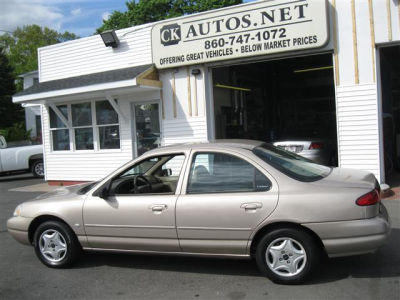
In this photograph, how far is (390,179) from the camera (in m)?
10.5

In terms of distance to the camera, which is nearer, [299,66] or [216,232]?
[216,232]

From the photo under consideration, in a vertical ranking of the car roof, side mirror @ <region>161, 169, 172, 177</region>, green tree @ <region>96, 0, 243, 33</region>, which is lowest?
side mirror @ <region>161, 169, 172, 177</region>

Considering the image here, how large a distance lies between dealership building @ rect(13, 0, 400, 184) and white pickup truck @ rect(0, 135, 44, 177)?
Result: 3405 millimetres

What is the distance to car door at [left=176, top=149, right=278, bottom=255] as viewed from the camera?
4.27 meters

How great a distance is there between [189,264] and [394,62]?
12.1 m

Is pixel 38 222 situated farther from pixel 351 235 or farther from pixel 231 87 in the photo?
pixel 231 87

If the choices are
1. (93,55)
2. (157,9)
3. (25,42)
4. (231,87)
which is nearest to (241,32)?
(231,87)

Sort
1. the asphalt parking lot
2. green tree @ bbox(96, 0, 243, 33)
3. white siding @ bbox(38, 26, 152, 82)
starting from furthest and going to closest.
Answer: green tree @ bbox(96, 0, 243, 33) → white siding @ bbox(38, 26, 152, 82) → the asphalt parking lot

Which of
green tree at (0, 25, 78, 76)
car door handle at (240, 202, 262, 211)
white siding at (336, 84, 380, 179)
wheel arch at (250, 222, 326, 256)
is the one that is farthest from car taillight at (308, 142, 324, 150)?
green tree at (0, 25, 78, 76)

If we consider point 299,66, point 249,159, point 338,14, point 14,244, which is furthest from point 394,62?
point 14,244

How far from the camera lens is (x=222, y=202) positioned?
14.3ft

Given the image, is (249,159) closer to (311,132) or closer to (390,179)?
(390,179)

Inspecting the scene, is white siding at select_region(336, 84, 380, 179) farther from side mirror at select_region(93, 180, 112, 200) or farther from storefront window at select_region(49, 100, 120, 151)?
storefront window at select_region(49, 100, 120, 151)

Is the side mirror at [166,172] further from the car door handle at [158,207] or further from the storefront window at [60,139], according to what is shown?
the storefront window at [60,139]
